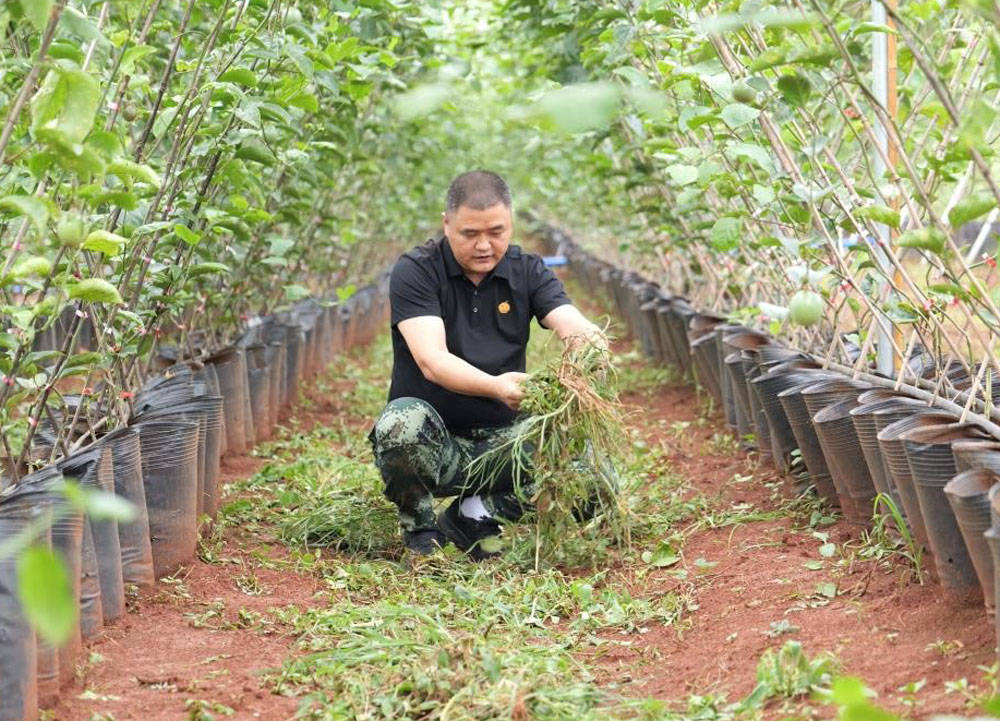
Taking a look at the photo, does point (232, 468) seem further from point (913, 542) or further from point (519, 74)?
point (519, 74)

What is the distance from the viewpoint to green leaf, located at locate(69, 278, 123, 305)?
98.3 inches

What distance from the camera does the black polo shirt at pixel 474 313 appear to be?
3.86 m

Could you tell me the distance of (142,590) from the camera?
325 centimetres

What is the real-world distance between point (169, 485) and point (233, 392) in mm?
1679

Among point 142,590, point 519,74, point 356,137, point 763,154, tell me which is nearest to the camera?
point 763,154

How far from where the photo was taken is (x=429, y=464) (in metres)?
3.77

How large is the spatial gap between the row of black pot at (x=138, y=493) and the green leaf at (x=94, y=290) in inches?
15.9

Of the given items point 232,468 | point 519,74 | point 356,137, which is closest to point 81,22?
point 232,468

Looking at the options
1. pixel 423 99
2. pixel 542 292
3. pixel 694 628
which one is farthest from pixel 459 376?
pixel 423 99

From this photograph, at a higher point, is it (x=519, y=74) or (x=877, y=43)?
(x=519, y=74)

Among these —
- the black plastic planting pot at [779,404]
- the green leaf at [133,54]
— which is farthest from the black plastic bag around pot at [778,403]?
the green leaf at [133,54]

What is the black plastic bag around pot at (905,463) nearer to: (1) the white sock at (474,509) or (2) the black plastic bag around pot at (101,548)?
(1) the white sock at (474,509)

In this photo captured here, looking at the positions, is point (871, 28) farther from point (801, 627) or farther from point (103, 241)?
point (103, 241)

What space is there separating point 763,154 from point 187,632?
1780 mm
